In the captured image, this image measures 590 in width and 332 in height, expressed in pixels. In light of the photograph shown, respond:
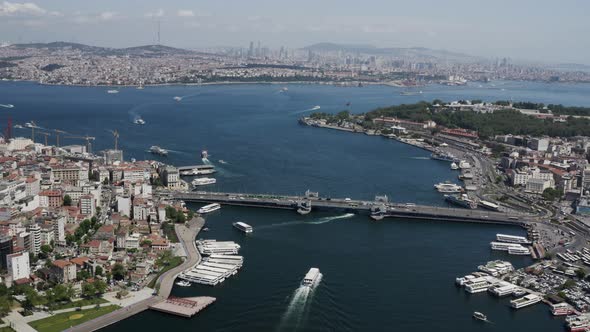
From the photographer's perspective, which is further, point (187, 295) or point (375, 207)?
point (375, 207)

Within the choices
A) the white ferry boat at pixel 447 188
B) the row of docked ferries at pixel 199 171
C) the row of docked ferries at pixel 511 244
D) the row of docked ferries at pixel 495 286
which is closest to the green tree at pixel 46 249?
the row of docked ferries at pixel 199 171

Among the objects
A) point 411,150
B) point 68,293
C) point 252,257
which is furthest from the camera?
point 411,150

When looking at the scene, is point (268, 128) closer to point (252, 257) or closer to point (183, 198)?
point (183, 198)

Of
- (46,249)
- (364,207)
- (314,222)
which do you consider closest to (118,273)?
(46,249)

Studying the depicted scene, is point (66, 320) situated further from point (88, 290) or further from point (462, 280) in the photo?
point (462, 280)

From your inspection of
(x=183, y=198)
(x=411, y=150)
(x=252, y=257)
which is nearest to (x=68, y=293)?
(x=252, y=257)

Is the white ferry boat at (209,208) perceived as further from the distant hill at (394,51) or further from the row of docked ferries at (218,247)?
the distant hill at (394,51)

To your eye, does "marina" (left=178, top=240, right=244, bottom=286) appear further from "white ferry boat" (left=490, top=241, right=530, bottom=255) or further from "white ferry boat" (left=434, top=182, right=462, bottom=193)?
"white ferry boat" (left=434, top=182, right=462, bottom=193)
